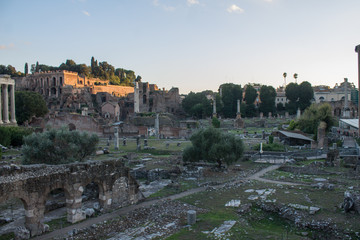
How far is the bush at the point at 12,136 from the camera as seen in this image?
35.6 metres

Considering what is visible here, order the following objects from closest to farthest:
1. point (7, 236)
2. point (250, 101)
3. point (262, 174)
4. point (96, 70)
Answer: point (7, 236)
point (262, 174)
point (250, 101)
point (96, 70)

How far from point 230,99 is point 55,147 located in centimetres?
6261

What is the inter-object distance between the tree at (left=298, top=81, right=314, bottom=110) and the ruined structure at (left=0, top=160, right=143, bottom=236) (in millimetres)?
69393

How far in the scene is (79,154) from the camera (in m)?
22.0

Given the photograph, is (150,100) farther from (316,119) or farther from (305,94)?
(316,119)

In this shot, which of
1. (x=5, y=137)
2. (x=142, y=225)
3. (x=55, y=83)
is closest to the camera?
(x=142, y=225)

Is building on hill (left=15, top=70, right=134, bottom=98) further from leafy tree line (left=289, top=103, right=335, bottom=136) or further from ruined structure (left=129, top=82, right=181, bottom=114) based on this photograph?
leafy tree line (left=289, top=103, right=335, bottom=136)

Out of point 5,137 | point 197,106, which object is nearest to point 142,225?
point 5,137

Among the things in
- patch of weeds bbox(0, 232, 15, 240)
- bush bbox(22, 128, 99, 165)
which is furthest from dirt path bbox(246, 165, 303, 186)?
patch of weeds bbox(0, 232, 15, 240)

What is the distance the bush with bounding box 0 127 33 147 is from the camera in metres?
35.6

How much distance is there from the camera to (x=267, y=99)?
7894 centimetres

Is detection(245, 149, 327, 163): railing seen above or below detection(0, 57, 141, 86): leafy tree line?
below

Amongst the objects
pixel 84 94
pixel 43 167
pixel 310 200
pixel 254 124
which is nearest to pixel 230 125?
pixel 254 124

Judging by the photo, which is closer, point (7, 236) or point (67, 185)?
point (7, 236)
